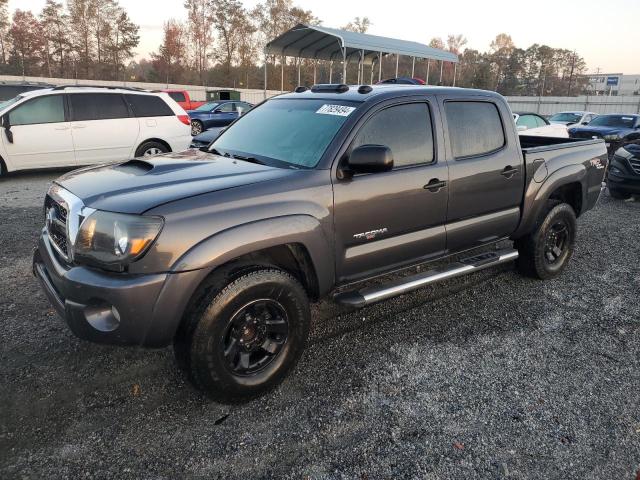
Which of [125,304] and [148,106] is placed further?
[148,106]

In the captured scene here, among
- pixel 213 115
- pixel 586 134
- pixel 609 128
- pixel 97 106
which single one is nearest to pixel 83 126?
pixel 97 106

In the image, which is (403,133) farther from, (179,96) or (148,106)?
(179,96)

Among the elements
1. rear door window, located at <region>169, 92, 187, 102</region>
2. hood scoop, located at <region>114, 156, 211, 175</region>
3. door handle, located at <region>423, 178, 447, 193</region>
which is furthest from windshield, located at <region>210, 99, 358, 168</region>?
rear door window, located at <region>169, 92, 187, 102</region>

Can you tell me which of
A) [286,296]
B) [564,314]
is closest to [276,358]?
[286,296]

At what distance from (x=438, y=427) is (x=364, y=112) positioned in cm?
205

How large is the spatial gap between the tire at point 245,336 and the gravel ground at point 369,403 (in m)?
0.18

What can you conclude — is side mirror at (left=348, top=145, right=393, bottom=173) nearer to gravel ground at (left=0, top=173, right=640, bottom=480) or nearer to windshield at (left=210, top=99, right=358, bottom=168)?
windshield at (left=210, top=99, right=358, bottom=168)

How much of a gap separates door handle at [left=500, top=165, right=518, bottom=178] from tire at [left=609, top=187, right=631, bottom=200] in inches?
255

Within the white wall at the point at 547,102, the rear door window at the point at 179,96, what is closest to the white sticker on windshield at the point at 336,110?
the rear door window at the point at 179,96

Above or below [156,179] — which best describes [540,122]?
above

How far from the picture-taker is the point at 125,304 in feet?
7.69

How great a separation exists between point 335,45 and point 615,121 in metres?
14.0

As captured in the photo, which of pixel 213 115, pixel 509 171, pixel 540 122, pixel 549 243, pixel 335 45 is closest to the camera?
pixel 509 171

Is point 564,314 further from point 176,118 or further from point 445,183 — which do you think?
point 176,118
